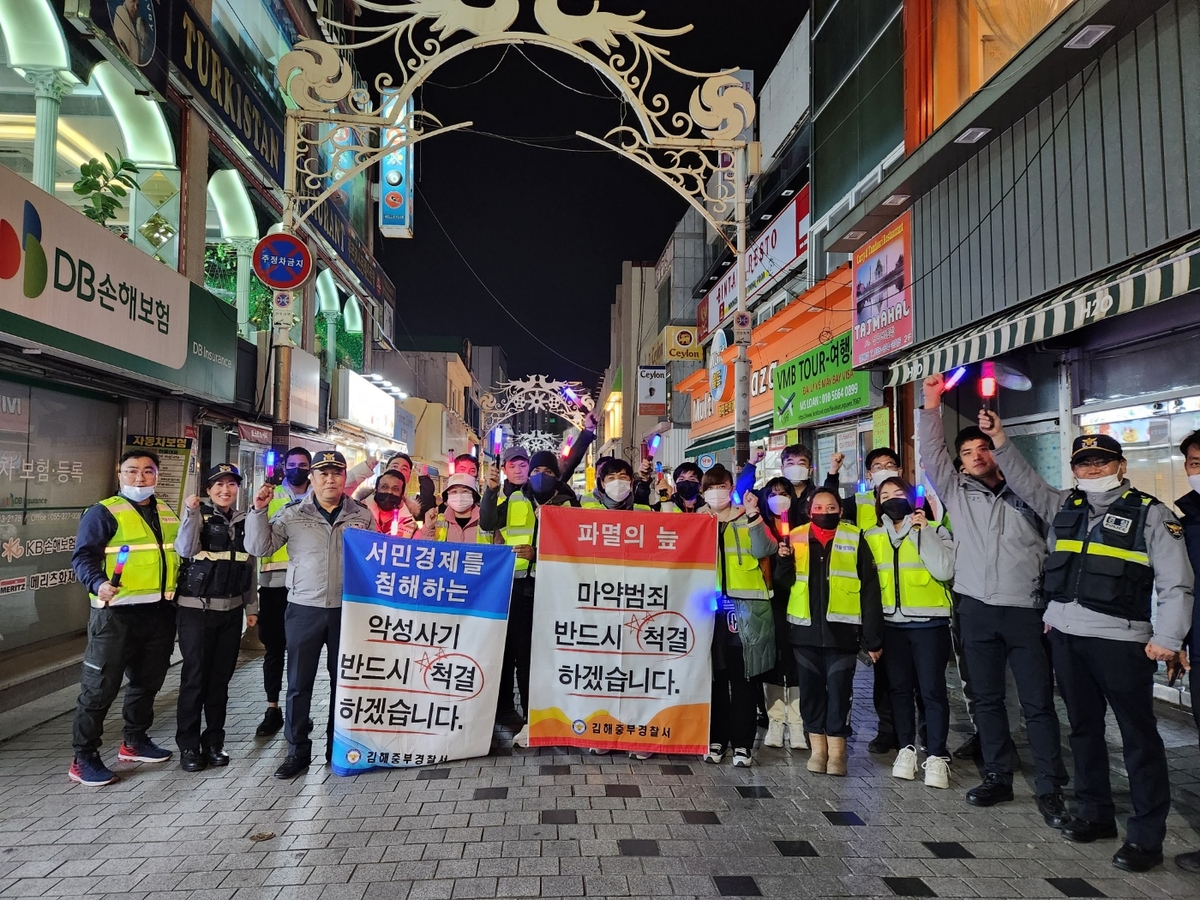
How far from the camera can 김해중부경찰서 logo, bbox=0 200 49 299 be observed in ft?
19.4

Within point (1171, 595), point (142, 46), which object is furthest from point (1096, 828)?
point (142, 46)

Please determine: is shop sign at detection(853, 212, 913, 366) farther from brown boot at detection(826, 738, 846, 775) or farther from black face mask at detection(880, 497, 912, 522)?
brown boot at detection(826, 738, 846, 775)

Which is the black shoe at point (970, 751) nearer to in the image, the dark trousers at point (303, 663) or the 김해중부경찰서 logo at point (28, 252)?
the dark trousers at point (303, 663)

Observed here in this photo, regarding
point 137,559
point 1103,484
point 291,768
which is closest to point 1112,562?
point 1103,484

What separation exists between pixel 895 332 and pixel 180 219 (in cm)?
1024

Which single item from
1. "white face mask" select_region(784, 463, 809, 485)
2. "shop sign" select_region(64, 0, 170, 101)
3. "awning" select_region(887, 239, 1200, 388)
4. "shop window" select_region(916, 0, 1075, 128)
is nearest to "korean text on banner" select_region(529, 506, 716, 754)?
"white face mask" select_region(784, 463, 809, 485)

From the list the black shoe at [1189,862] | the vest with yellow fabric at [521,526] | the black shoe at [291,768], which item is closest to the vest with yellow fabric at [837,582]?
the black shoe at [1189,862]

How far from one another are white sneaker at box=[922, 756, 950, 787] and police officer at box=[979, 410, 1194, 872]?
2.49ft

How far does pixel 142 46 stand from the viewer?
8594 mm

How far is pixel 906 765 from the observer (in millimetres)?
4832

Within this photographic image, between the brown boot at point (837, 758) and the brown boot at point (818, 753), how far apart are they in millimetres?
44

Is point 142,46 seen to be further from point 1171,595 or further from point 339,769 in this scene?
point 1171,595

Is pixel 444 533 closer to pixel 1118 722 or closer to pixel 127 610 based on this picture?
pixel 127 610

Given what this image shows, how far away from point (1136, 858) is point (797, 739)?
2.24 metres
